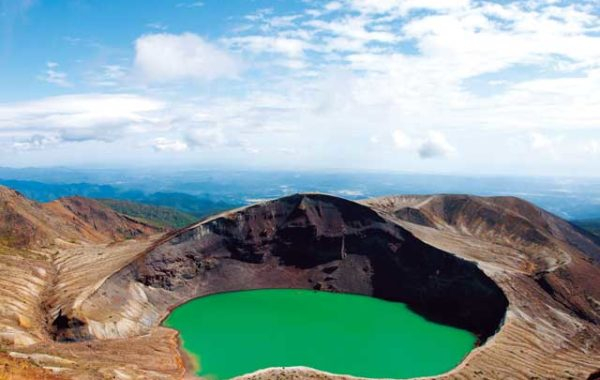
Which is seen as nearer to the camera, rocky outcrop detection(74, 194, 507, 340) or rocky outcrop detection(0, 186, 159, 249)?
rocky outcrop detection(74, 194, 507, 340)

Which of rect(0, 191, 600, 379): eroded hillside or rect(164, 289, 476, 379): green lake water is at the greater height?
rect(0, 191, 600, 379): eroded hillside

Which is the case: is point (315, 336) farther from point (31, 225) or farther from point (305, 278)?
point (31, 225)

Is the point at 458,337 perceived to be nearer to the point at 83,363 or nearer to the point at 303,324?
A: the point at 303,324

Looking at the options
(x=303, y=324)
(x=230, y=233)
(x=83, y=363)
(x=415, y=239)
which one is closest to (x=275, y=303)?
(x=303, y=324)

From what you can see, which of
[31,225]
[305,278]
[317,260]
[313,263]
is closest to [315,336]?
[305,278]

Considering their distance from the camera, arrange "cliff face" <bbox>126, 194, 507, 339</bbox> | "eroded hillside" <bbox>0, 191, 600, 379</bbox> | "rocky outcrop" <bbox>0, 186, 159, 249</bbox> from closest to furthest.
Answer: "eroded hillside" <bbox>0, 191, 600, 379</bbox> < "cliff face" <bbox>126, 194, 507, 339</bbox> < "rocky outcrop" <bbox>0, 186, 159, 249</bbox>

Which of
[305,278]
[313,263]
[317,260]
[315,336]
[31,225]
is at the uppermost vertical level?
[31,225]

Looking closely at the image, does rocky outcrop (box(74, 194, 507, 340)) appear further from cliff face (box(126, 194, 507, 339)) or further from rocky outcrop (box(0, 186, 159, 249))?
rocky outcrop (box(0, 186, 159, 249))

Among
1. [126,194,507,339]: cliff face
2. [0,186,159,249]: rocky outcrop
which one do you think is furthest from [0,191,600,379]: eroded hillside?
[0,186,159,249]: rocky outcrop

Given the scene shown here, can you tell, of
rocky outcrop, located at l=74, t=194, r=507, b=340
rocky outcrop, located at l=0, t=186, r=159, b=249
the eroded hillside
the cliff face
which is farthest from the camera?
rocky outcrop, located at l=0, t=186, r=159, b=249
